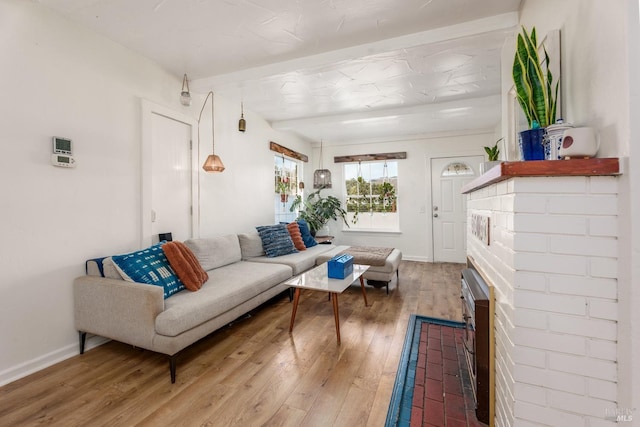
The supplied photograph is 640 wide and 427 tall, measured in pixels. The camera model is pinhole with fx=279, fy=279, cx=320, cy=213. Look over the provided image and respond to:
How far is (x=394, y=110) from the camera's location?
4.03 m

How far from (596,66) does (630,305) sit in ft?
2.86

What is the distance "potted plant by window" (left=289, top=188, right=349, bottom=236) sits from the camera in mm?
5305

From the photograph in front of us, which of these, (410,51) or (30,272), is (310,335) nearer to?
(30,272)

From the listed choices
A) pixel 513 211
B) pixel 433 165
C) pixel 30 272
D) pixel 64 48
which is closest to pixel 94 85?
pixel 64 48

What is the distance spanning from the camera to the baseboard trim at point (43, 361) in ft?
5.85

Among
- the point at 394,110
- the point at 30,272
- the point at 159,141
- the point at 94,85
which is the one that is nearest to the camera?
the point at 30,272

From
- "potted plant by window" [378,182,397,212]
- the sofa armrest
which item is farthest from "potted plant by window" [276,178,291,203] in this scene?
the sofa armrest

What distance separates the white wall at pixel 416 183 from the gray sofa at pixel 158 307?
11.4 feet

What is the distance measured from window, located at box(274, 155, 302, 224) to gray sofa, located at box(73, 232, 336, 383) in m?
2.32

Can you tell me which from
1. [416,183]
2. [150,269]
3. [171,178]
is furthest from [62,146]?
[416,183]

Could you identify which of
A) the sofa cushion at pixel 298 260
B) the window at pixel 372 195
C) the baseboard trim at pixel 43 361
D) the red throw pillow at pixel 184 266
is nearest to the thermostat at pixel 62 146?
the red throw pillow at pixel 184 266

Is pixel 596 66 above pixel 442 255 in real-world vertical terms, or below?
above

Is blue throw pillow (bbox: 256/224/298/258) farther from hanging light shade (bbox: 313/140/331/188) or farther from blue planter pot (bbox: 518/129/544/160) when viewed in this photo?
blue planter pot (bbox: 518/129/544/160)

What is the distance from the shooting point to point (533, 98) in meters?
1.27
